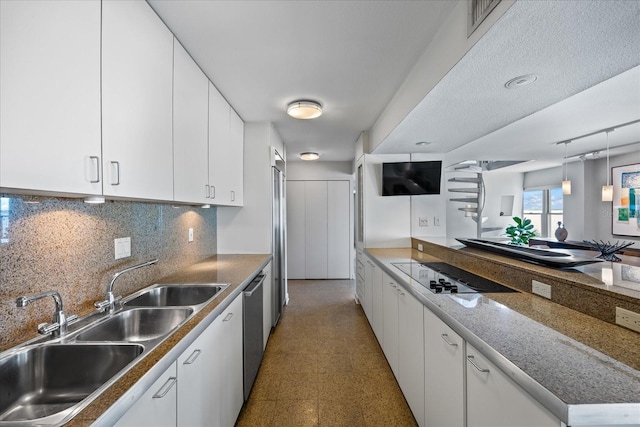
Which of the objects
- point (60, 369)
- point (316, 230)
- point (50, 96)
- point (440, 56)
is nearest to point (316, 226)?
point (316, 230)

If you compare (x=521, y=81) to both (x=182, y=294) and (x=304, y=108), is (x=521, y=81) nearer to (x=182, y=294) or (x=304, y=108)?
(x=304, y=108)

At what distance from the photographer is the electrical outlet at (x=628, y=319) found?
1.02 meters

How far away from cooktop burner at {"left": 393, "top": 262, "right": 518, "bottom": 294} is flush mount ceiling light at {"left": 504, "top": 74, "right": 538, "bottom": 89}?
3.81 feet

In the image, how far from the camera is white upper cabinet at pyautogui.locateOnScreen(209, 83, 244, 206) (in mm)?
2227

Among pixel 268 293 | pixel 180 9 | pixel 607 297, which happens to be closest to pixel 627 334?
pixel 607 297

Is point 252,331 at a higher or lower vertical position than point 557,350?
lower

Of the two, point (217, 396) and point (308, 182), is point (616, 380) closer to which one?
point (217, 396)

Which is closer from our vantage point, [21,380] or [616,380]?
[616,380]

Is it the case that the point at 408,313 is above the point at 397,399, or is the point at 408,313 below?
above

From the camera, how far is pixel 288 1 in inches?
54.1

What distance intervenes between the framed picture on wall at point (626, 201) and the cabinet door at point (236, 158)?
20.2 ft

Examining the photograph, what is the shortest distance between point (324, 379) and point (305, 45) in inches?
97.4

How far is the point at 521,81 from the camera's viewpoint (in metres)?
1.55

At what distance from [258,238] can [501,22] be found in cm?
268
